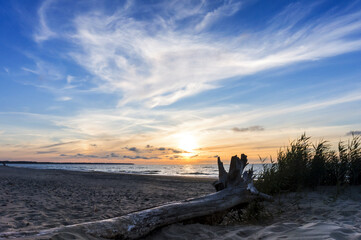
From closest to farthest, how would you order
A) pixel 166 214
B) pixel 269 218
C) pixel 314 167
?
pixel 166 214, pixel 269 218, pixel 314 167

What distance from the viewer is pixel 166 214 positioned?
442 centimetres

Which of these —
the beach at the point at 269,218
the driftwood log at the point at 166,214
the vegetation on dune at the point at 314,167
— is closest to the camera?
the driftwood log at the point at 166,214

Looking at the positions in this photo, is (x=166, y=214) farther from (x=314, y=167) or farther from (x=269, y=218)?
(x=314, y=167)

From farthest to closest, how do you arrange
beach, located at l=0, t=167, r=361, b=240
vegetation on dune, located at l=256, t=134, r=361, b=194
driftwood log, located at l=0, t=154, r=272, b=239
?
vegetation on dune, located at l=256, t=134, r=361, b=194
beach, located at l=0, t=167, r=361, b=240
driftwood log, located at l=0, t=154, r=272, b=239

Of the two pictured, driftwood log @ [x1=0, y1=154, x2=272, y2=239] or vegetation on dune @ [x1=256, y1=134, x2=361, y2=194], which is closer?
driftwood log @ [x1=0, y1=154, x2=272, y2=239]

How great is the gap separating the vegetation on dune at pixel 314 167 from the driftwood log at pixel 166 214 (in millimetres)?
1429

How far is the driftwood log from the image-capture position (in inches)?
Result: 131

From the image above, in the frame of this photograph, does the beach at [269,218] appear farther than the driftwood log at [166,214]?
Yes

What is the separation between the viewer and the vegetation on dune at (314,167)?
7.14 m

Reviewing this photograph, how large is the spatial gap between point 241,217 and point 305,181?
2.99m

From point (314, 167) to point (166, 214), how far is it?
201 inches

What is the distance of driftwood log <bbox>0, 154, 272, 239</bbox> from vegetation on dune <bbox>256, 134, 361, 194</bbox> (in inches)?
56.3

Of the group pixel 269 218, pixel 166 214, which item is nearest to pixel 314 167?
pixel 269 218

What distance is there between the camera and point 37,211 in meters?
6.04
